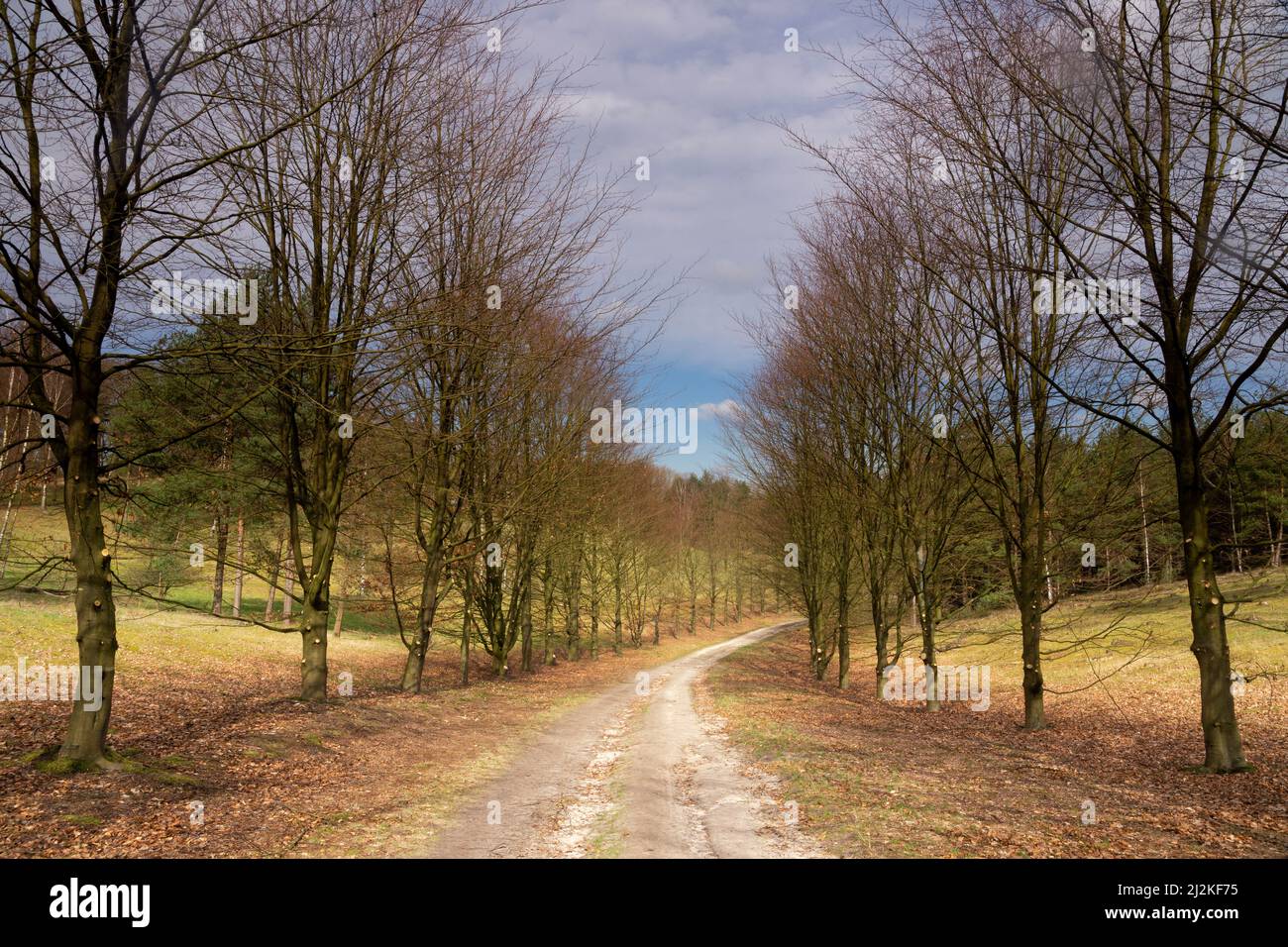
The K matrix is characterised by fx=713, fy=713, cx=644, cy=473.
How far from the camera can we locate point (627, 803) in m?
7.01

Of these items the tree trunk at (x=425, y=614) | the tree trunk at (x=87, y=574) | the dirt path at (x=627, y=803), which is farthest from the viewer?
the tree trunk at (x=425, y=614)

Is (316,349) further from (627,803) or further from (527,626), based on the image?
(527,626)

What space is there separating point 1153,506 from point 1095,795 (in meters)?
9.14

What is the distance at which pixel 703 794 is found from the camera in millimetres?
7387

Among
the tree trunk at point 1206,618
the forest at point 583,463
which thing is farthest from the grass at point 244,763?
the tree trunk at point 1206,618

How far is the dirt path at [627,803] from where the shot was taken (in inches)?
220

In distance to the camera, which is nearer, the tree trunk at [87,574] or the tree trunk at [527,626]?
the tree trunk at [87,574]

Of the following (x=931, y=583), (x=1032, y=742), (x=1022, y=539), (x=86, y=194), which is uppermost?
(x=86, y=194)

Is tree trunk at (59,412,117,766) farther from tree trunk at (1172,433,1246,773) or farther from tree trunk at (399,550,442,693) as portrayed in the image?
tree trunk at (1172,433,1246,773)

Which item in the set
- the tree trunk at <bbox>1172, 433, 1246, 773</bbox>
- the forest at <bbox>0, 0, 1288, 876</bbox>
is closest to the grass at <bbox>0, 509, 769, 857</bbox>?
the forest at <bbox>0, 0, 1288, 876</bbox>

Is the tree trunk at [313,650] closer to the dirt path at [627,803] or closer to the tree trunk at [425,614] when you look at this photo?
the tree trunk at [425,614]
